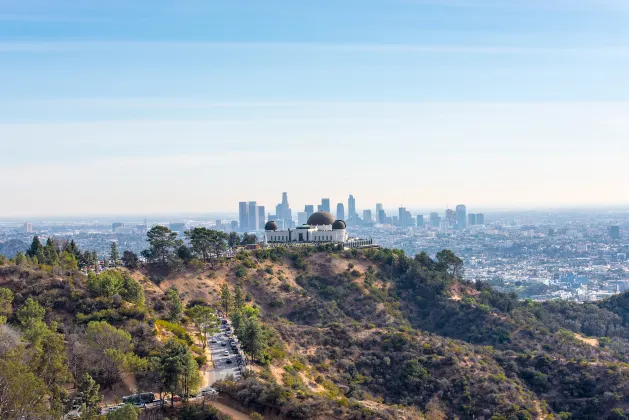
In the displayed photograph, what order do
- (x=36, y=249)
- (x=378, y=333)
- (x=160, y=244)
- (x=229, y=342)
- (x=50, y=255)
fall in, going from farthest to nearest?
(x=160, y=244) → (x=36, y=249) → (x=50, y=255) → (x=378, y=333) → (x=229, y=342)

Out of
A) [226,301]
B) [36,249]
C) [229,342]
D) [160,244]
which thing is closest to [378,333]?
[226,301]

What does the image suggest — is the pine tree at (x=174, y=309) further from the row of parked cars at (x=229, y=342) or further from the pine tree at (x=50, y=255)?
the pine tree at (x=50, y=255)

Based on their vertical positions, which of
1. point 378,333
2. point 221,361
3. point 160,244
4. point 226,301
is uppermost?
point 160,244

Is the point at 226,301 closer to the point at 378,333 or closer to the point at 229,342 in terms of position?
the point at 229,342

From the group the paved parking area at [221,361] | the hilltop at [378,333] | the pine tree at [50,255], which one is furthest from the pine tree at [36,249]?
the paved parking area at [221,361]

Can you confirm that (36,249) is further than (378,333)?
Yes

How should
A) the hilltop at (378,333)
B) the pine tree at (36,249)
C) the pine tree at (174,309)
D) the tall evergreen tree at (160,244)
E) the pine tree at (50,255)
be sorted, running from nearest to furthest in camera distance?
1. the hilltop at (378,333)
2. the pine tree at (174,309)
3. the pine tree at (50,255)
4. the pine tree at (36,249)
5. the tall evergreen tree at (160,244)

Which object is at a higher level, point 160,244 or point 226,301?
point 160,244

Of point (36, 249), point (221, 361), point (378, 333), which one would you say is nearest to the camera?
point (221, 361)
